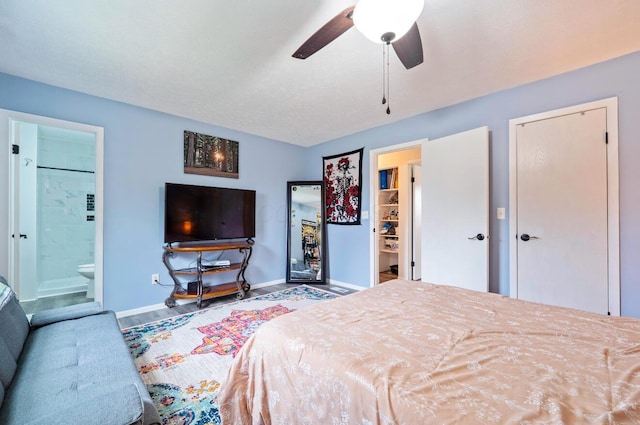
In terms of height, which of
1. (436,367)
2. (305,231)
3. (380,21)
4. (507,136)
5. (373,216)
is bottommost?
(436,367)

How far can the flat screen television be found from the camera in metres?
3.21

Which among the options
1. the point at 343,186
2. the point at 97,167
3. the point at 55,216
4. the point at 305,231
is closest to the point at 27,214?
the point at 55,216

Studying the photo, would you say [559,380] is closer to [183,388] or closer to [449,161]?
[183,388]

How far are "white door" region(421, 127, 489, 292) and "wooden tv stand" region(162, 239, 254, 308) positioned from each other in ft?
7.80

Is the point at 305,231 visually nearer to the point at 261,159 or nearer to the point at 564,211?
the point at 261,159

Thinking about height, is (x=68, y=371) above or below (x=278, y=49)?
below

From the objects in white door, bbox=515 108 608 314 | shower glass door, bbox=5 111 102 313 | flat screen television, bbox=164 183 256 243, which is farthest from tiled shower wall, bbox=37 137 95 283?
white door, bbox=515 108 608 314

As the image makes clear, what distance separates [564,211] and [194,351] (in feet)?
11.1

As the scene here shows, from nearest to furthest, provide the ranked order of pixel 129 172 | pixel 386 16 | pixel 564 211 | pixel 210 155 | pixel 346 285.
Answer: pixel 386 16 → pixel 564 211 → pixel 129 172 → pixel 210 155 → pixel 346 285

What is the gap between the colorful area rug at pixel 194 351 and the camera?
162cm

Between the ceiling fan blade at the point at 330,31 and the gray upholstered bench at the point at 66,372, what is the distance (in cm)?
188

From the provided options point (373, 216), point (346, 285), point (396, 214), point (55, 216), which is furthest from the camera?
point (396, 214)

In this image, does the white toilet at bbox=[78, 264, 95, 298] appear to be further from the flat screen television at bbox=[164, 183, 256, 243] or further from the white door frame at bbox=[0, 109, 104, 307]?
the flat screen television at bbox=[164, 183, 256, 243]

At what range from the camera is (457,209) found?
9.67ft
